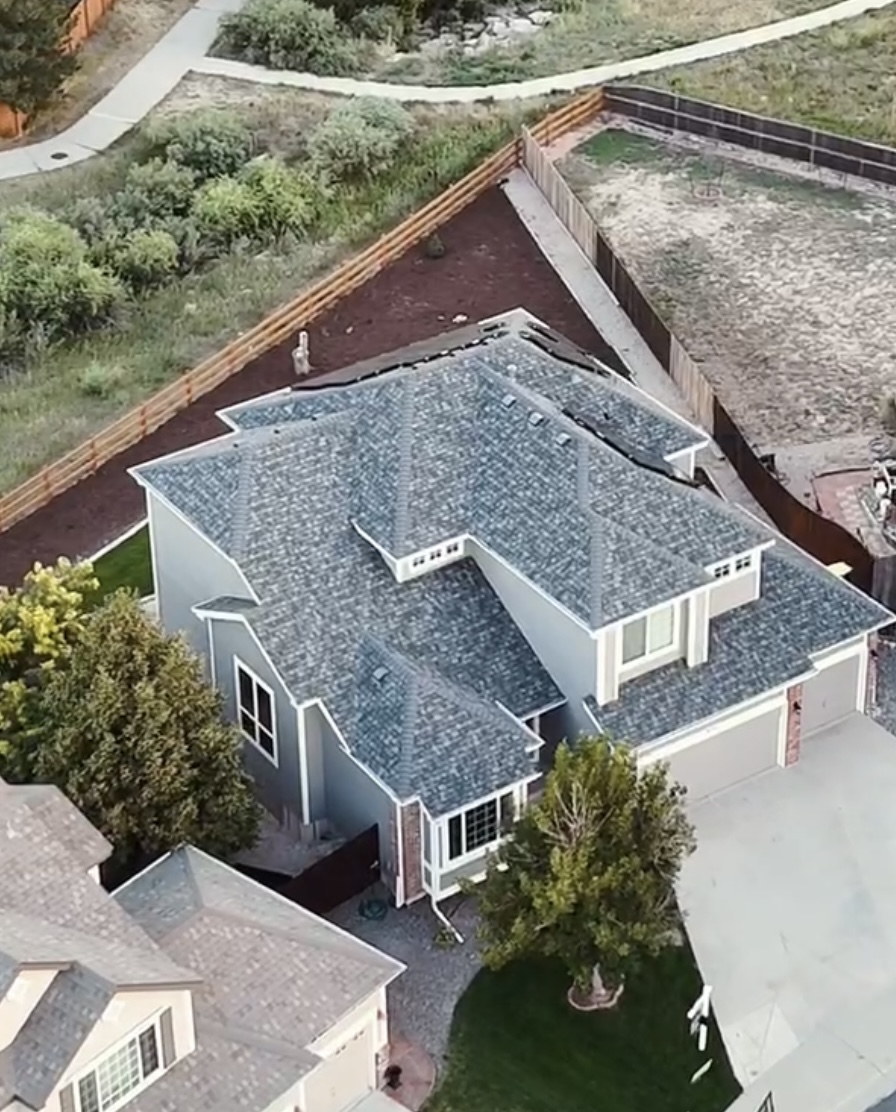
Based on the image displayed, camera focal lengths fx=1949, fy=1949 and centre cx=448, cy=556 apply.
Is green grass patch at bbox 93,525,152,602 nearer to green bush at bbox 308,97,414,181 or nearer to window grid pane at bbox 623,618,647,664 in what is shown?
window grid pane at bbox 623,618,647,664

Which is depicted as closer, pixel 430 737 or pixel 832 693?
pixel 430 737

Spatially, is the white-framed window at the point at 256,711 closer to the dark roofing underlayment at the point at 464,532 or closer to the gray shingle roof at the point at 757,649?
the dark roofing underlayment at the point at 464,532

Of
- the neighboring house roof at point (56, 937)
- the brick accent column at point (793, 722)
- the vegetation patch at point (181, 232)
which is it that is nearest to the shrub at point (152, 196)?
the vegetation patch at point (181, 232)

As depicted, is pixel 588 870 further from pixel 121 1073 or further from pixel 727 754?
pixel 121 1073

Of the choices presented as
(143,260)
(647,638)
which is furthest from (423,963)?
(143,260)

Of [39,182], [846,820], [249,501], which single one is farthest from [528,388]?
[39,182]

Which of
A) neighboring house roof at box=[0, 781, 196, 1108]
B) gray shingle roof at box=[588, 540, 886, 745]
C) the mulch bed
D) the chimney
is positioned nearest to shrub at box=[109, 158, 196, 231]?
the mulch bed
